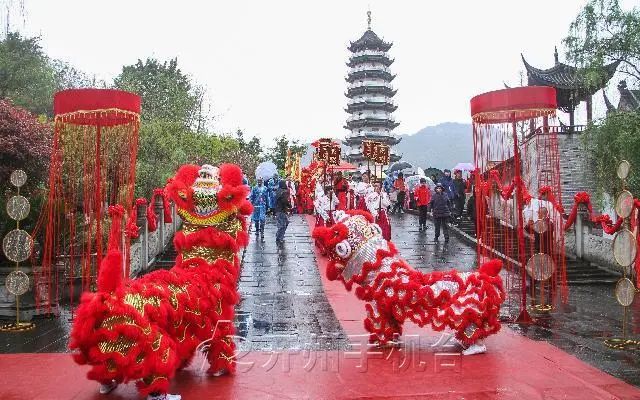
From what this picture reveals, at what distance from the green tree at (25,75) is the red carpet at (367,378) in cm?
1766

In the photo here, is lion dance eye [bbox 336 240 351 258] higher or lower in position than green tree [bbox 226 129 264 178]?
lower

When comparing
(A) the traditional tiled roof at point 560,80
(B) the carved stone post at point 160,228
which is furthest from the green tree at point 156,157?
(A) the traditional tiled roof at point 560,80

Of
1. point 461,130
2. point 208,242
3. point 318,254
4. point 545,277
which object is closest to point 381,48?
point 318,254

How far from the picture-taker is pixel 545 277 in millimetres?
7191

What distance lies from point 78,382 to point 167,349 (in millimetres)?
1087

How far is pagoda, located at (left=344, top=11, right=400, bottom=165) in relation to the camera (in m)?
40.7

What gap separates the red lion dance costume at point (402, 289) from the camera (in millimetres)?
4848

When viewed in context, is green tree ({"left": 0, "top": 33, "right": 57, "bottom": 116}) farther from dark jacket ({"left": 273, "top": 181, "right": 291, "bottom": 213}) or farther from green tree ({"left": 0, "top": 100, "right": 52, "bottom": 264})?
green tree ({"left": 0, "top": 100, "right": 52, "bottom": 264})

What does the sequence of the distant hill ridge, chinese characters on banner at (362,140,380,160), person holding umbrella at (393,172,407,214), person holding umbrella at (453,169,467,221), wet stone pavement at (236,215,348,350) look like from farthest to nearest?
the distant hill ridge → person holding umbrella at (393,172,407,214) → person holding umbrella at (453,169,467,221) → chinese characters on banner at (362,140,380,160) → wet stone pavement at (236,215,348,350)

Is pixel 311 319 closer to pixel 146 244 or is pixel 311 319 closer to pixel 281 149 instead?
pixel 146 244

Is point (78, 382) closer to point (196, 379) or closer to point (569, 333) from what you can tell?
point (196, 379)

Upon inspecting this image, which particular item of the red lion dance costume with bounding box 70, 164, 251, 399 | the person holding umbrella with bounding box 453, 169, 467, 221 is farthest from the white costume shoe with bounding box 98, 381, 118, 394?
the person holding umbrella with bounding box 453, 169, 467, 221

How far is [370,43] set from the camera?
4069cm

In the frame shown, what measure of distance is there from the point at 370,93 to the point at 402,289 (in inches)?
1471
